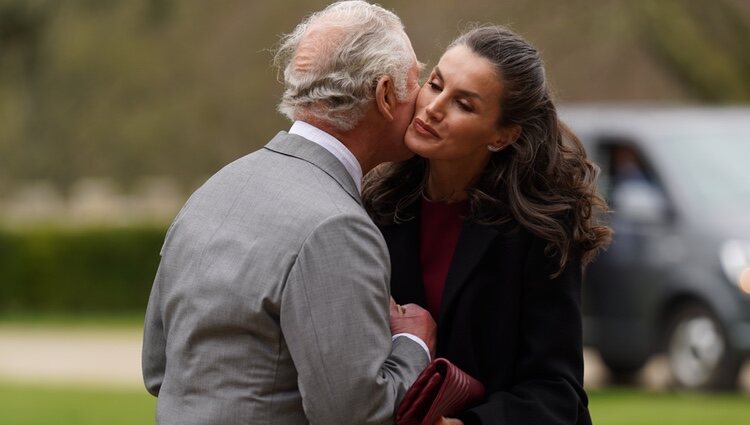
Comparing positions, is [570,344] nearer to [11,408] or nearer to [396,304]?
[396,304]

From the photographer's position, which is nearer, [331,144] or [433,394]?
[433,394]

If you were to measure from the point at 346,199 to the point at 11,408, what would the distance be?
736 cm

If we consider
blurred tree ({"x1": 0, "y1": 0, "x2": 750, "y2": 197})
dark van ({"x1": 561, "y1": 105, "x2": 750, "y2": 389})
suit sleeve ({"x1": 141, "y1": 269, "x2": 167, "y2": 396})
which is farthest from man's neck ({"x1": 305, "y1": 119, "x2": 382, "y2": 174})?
Result: blurred tree ({"x1": 0, "y1": 0, "x2": 750, "y2": 197})

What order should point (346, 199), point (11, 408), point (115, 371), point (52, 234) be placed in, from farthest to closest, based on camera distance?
1. point (52, 234)
2. point (115, 371)
3. point (11, 408)
4. point (346, 199)

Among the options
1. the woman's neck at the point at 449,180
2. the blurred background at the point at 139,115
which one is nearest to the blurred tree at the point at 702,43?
the blurred background at the point at 139,115

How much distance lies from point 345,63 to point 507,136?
1.52 feet

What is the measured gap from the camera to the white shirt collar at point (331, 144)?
3479mm

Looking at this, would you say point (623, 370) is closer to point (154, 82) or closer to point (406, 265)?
point (406, 265)

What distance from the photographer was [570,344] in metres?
3.52

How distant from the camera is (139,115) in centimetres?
2322

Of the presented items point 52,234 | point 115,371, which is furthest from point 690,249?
point 52,234

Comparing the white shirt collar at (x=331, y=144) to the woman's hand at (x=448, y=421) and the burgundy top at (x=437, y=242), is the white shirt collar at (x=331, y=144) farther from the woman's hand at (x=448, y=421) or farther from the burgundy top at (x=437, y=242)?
the woman's hand at (x=448, y=421)

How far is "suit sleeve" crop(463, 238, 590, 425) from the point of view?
3455mm

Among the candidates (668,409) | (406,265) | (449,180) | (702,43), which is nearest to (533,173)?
(449,180)
